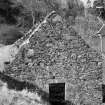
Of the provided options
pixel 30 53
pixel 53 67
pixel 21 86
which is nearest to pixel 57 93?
pixel 53 67

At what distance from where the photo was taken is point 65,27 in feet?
31.5

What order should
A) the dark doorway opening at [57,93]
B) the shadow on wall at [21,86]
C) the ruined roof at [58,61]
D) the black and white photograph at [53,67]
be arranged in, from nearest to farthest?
the shadow on wall at [21,86]
the black and white photograph at [53,67]
the ruined roof at [58,61]
the dark doorway opening at [57,93]

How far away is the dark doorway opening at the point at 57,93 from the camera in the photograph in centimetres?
1017

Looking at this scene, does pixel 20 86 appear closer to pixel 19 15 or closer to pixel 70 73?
pixel 70 73

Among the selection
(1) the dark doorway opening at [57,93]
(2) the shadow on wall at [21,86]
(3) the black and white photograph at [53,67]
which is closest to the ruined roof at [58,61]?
(3) the black and white photograph at [53,67]

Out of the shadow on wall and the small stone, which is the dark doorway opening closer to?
the shadow on wall

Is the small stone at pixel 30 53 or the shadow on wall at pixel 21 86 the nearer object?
the shadow on wall at pixel 21 86

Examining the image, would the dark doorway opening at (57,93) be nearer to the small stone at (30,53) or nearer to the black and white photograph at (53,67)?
the black and white photograph at (53,67)

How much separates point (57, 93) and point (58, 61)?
68.3 inches

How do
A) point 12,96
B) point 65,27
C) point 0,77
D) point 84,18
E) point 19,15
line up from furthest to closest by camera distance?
point 84,18 < point 19,15 < point 65,27 < point 0,77 < point 12,96

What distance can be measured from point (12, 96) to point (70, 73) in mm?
2369

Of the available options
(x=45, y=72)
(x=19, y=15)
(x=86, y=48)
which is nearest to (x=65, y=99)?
(x=45, y=72)

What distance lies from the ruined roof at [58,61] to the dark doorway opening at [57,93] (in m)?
0.68

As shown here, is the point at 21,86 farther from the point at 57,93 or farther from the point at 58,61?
the point at 57,93
